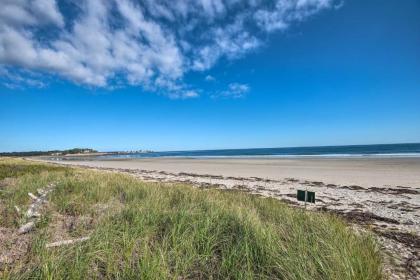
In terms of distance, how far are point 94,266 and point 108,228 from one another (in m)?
0.83

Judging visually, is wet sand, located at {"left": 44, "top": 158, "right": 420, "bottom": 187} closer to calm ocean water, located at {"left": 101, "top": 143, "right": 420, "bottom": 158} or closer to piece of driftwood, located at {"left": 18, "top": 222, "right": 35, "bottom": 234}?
piece of driftwood, located at {"left": 18, "top": 222, "right": 35, "bottom": 234}

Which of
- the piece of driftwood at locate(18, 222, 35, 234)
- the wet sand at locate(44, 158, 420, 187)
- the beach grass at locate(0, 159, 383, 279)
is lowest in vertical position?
the wet sand at locate(44, 158, 420, 187)

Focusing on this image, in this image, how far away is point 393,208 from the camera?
7.69m

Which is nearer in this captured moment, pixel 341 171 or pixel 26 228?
pixel 26 228

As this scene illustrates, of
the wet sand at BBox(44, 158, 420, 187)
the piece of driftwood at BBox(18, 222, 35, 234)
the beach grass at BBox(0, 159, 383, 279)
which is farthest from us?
the wet sand at BBox(44, 158, 420, 187)

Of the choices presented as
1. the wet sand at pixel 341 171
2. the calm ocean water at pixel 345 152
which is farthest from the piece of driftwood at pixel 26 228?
the calm ocean water at pixel 345 152

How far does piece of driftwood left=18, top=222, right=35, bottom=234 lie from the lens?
3.85 m

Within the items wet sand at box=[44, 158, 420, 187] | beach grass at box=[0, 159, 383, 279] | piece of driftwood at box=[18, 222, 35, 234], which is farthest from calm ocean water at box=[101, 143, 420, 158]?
piece of driftwood at box=[18, 222, 35, 234]

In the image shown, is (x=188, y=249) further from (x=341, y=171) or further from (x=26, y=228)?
(x=341, y=171)

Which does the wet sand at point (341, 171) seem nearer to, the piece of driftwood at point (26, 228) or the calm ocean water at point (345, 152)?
the piece of driftwood at point (26, 228)

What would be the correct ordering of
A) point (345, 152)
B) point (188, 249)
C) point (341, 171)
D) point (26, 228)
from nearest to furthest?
point (188, 249) → point (26, 228) → point (341, 171) → point (345, 152)

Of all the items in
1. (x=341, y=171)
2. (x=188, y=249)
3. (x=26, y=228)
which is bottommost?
(x=341, y=171)

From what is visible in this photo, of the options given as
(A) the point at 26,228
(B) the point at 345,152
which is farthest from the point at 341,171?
(B) the point at 345,152

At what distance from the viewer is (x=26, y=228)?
3924 millimetres
